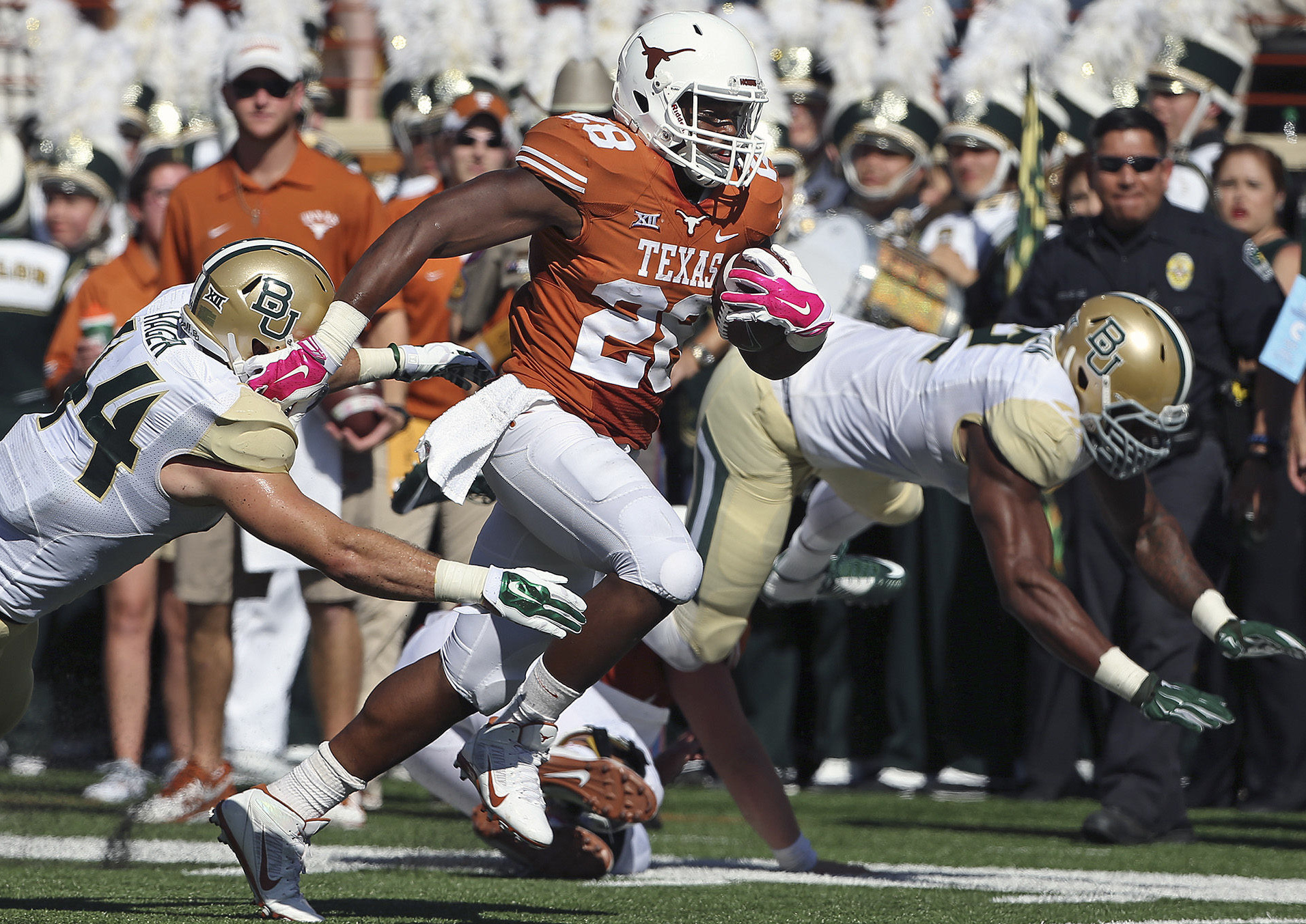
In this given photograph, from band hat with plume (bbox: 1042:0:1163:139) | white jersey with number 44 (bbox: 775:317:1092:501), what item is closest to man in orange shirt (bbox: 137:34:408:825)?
white jersey with number 44 (bbox: 775:317:1092:501)

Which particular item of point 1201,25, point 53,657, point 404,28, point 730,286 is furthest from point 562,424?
point 404,28

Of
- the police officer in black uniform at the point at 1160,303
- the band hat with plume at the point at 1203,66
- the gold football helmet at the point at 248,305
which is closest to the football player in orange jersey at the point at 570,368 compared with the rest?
the gold football helmet at the point at 248,305

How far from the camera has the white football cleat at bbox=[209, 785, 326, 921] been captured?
3.83 m

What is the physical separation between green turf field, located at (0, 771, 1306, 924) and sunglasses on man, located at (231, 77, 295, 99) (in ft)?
7.64

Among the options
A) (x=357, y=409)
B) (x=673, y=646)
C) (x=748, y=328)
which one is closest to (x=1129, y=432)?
(x=748, y=328)

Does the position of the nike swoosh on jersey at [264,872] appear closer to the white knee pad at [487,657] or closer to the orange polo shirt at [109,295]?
the white knee pad at [487,657]

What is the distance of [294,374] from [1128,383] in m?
2.16

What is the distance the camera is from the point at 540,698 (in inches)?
152

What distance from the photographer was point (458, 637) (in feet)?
12.8

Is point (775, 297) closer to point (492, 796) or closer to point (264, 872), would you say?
point (492, 796)

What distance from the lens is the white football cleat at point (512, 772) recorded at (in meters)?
3.79

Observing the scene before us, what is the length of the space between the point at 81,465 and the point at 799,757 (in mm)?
4506

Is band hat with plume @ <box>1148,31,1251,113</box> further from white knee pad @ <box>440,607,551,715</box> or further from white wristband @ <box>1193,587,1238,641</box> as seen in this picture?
white knee pad @ <box>440,607,551,715</box>

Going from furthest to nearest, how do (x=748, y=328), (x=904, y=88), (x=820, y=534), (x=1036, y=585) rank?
(x=904, y=88) → (x=820, y=534) → (x=1036, y=585) → (x=748, y=328)
